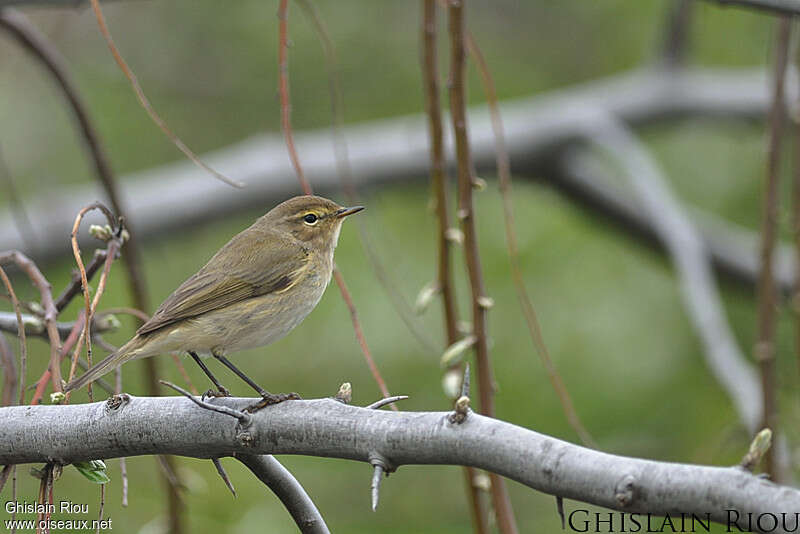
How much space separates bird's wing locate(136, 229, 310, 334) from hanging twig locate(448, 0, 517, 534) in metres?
0.88

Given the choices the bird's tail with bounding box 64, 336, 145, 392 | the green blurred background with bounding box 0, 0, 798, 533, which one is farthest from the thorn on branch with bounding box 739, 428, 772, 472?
the green blurred background with bounding box 0, 0, 798, 533

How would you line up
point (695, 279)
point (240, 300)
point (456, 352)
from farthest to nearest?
1. point (695, 279)
2. point (240, 300)
3. point (456, 352)

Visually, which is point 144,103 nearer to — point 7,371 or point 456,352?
point 7,371

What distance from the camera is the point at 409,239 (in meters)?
7.65

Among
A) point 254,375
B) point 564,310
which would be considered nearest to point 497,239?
point 564,310

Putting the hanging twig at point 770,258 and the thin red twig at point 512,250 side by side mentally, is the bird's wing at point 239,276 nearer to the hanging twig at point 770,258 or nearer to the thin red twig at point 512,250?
the thin red twig at point 512,250

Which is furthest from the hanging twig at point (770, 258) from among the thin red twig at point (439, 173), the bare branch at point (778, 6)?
the thin red twig at point (439, 173)

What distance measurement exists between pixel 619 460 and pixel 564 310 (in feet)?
16.7

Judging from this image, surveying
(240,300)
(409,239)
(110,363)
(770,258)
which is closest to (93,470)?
(110,363)

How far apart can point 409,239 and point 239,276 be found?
4277 mm

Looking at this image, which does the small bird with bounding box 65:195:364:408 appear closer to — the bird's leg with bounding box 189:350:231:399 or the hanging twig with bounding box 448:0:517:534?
the bird's leg with bounding box 189:350:231:399

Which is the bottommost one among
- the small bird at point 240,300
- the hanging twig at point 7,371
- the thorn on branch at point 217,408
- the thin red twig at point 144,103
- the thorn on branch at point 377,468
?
the thorn on branch at point 377,468

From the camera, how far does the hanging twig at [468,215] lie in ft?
9.04

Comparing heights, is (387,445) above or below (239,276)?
below
